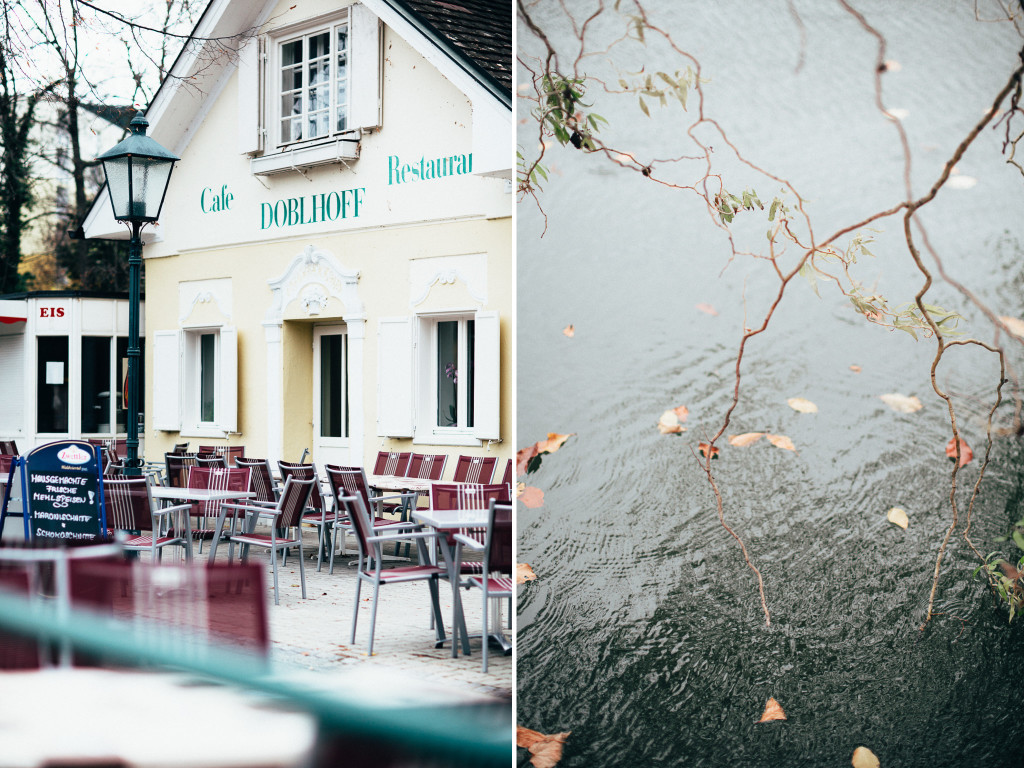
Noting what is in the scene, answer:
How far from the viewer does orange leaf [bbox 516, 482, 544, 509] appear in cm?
311

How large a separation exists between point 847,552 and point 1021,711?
1.95 feet

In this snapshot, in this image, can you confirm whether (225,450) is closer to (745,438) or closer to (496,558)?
(496,558)

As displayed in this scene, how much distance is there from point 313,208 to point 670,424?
874 centimetres

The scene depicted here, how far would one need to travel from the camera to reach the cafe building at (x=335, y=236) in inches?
388

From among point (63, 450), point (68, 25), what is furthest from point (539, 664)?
point (68, 25)

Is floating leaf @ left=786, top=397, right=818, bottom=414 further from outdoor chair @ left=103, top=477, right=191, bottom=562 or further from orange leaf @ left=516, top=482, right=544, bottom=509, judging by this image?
outdoor chair @ left=103, top=477, right=191, bottom=562

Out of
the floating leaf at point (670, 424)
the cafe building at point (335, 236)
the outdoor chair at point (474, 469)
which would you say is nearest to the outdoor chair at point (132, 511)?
the outdoor chair at point (474, 469)

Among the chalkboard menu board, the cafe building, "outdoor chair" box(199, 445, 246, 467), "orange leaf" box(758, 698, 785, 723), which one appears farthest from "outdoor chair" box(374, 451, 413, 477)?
"orange leaf" box(758, 698, 785, 723)

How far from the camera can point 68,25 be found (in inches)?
237

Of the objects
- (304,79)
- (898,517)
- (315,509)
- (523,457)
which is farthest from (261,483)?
(898,517)

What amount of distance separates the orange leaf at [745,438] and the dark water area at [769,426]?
19mm

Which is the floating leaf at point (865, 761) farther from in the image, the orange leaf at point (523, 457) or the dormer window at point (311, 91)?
the dormer window at point (311, 91)

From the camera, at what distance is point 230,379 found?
39.5ft

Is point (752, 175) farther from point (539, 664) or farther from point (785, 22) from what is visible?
point (539, 664)
